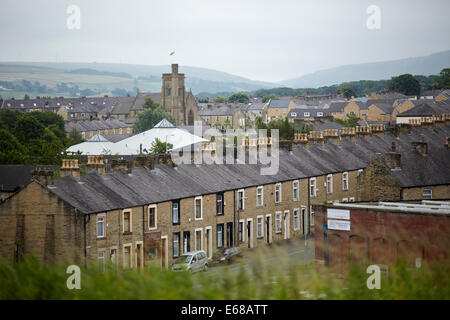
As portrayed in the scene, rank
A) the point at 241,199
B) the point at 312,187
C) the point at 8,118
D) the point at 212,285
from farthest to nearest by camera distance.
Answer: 1. the point at 8,118
2. the point at 312,187
3. the point at 241,199
4. the point at 212,285

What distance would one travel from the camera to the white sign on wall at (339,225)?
31622 millimetres

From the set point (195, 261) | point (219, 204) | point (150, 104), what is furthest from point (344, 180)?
point (150, 104)

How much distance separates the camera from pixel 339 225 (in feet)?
105

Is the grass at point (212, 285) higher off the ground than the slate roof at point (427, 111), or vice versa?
the slate roof at point (427, 111)

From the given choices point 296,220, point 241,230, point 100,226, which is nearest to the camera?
point 100,226

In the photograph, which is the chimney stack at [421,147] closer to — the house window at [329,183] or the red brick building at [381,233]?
the house window at [329,183]

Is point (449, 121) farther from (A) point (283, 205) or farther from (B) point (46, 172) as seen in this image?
(B) point (46, 172)

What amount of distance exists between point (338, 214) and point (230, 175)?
15.7 metres

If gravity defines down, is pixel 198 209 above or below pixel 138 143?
below

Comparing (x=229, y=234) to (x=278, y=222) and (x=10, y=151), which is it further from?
(x=10, y=151)

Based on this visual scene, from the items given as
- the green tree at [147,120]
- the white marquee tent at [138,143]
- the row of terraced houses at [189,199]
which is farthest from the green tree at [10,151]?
the green tree at [147,120]

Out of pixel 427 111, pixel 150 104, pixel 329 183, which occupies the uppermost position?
pixel 150 104

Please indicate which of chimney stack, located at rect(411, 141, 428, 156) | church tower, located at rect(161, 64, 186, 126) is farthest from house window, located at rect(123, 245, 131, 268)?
church tower, located at rect(161, 64, 186, 126)
